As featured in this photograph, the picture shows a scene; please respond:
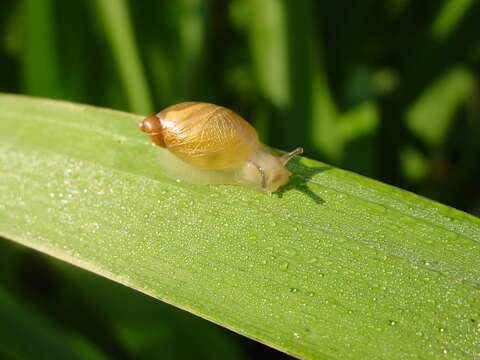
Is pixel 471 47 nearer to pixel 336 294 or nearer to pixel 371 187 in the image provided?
pixel 371 187

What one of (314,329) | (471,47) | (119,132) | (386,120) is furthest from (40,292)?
(471,47)

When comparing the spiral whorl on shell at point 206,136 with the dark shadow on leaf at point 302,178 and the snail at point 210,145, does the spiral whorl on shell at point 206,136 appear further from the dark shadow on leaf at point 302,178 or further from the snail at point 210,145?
the dark shadow on leaf at point 302,178

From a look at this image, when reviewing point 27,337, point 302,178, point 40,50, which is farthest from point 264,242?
point 40,50

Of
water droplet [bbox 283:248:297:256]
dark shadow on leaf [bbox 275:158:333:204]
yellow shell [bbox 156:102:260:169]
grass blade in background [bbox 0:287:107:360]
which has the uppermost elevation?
yellow shell [bbox 156:102:260:169]

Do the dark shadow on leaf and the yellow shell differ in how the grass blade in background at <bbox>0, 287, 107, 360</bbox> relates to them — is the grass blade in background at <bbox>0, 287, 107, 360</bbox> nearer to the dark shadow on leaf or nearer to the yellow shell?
the yellow shell

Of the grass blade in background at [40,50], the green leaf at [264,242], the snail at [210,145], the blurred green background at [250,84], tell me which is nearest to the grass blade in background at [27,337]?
the blurred green background at [250,84]

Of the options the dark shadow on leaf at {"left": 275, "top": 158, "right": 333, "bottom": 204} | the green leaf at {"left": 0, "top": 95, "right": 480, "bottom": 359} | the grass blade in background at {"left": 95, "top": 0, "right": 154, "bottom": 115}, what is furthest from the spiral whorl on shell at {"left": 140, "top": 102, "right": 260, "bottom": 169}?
the grass blade in background at {"left": 95, "top": 0, "right": 154, "bottom": 115}
